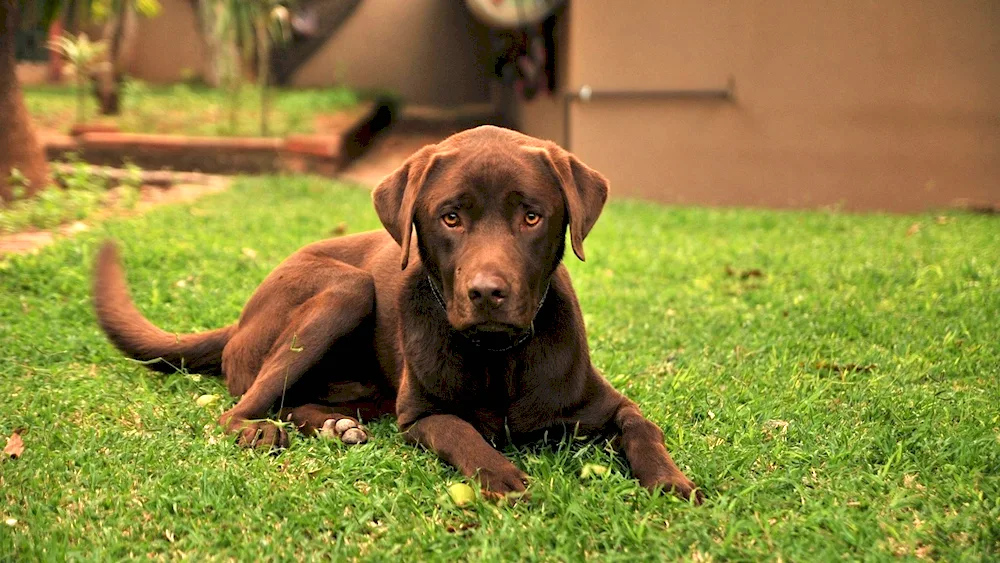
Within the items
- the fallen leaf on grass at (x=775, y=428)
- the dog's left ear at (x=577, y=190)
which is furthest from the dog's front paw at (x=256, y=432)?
the fallen leaf on grass at (x=775, y=428)

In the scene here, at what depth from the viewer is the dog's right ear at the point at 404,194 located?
10.3 ft

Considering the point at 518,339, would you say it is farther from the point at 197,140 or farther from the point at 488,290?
the point at 197,140

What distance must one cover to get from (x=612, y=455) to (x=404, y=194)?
1.07m

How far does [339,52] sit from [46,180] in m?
8.99

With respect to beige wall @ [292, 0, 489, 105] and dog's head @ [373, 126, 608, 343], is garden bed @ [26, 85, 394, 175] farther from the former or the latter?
dog's head @ [373, 126, 608, 343]

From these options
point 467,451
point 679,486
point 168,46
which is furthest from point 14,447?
point 168,46

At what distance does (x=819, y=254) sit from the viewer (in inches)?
268

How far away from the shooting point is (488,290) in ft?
9.35

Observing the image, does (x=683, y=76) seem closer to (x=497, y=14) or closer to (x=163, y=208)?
(x=497, y=14)

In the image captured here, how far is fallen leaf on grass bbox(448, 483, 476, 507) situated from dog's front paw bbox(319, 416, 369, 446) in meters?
0.68

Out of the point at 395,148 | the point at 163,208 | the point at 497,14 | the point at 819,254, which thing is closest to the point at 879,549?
the point at 819,254

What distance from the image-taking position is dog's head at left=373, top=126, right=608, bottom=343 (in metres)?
2.94

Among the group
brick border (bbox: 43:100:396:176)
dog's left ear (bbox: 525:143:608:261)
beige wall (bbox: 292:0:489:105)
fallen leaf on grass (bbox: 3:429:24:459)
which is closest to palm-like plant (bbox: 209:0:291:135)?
brick border (bbox: 43:100:396:176)

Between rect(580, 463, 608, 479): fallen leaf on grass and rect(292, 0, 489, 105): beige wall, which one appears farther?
rect(292, 0, 489, 105): beige wall
